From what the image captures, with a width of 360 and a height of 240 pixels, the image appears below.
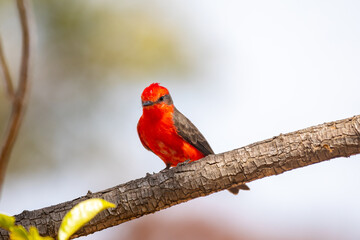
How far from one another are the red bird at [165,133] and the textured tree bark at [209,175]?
1403 mm

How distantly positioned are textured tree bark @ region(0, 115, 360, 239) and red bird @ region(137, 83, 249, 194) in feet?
4.60

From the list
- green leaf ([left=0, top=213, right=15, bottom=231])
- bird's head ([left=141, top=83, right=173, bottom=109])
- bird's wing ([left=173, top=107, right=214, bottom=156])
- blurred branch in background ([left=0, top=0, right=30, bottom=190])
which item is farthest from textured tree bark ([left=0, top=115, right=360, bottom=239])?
green leaf ([left=0, top=213, right=15, bottom=231])

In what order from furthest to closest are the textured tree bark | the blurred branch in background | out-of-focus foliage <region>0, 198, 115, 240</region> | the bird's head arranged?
the bird's head
the textured tree bark
the blurred branch in background
out-of-focus foliage <region>0, 198, 115, 240</region>

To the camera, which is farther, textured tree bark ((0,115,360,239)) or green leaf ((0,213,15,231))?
textured tree bark ((0,115,360,239))

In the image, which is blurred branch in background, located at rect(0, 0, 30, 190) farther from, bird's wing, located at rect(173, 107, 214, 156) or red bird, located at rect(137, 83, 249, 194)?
bird's wing, located at rect(173, 107, 214, 156)

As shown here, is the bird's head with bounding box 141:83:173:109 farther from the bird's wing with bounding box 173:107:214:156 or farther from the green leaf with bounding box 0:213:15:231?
the green leaf with bounding box 0:213:15:231

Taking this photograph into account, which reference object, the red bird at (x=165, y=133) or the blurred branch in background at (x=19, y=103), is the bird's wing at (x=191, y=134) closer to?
the red bird at (x=165, y=133)

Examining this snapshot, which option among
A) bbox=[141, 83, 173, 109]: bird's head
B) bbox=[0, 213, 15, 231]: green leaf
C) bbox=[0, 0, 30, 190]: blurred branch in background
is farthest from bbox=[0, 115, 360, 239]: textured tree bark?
bbox=[0, 213, 15, 231]: green leaf

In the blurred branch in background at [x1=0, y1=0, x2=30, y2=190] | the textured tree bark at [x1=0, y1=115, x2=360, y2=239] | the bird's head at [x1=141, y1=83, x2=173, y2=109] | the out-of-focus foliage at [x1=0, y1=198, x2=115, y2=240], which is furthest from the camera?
the bird's head at [x1=141, y1=83, x2=173, y2=109]

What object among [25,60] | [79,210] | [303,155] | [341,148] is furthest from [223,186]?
[79,210]

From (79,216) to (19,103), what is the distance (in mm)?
1090

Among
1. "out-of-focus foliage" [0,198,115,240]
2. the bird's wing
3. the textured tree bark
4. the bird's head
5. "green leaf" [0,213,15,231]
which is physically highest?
the bird's head

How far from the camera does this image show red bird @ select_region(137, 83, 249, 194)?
18.0 feet

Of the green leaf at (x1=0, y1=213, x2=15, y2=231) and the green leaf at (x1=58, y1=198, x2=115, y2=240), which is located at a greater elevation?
the green leaf at (x1=0, y1=213, x2=15, y2=231)
